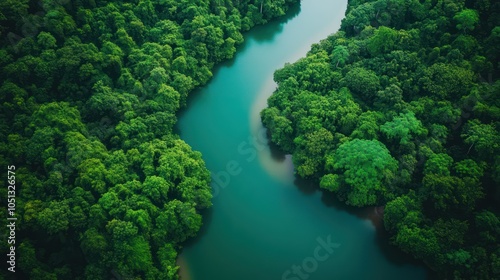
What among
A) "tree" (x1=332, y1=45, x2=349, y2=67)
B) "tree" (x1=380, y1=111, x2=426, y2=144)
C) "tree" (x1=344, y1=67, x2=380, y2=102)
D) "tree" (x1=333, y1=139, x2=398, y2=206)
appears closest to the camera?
"tree" (x1=333, y1=139, x2=398, y2=206)

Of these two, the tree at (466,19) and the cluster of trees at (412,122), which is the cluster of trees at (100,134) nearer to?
the cluster of trees at (412,122)

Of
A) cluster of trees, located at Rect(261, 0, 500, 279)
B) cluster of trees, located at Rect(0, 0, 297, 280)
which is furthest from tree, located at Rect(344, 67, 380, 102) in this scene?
cluster of trees, located at Rect(0, 0, 297, 280)

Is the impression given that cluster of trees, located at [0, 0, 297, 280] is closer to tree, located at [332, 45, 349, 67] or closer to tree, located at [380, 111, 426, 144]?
tree, located at [332, 45, 349, 67]

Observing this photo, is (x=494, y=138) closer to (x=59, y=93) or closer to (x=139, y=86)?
(x=139, y=86)

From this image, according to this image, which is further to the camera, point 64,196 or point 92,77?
point 92,77

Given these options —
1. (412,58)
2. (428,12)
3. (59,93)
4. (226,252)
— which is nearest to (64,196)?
(59,93)
